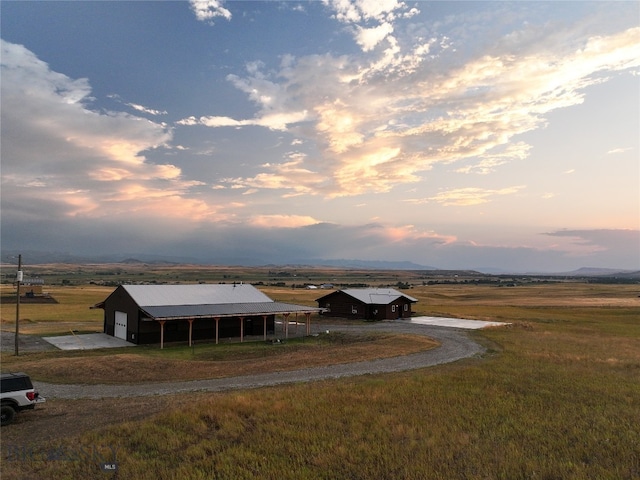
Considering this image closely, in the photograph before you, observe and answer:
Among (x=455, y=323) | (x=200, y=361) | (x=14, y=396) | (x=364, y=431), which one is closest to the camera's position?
(x=364, y=431)

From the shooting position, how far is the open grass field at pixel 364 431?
39.3ft

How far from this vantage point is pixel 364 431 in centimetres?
1478

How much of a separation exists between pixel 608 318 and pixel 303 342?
52577 mm

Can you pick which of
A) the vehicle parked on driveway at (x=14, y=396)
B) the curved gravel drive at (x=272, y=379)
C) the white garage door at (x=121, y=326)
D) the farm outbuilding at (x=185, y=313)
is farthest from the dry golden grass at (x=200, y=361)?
the vehicle parked on driveway at (x=14, y=396)

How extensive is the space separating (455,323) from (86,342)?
42.7m

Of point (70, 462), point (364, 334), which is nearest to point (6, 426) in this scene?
point (70, 462)

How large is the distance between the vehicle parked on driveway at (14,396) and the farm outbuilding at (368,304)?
45.4m

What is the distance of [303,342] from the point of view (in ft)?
139

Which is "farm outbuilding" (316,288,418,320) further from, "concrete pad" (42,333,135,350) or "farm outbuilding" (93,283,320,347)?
"concrete pad" (42,333,135,350)

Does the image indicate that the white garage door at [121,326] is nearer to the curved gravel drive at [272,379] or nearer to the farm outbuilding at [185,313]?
the farm outbuilding at [185,313]

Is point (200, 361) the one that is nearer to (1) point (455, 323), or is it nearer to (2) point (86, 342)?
(2) point (86, 342)

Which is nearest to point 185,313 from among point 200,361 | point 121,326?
point 121,326

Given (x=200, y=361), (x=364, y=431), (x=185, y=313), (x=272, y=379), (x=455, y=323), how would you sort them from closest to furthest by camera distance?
(x=364, y=431), (x=272, y=379), (x=200, y=361), (x=185, y=313), (x=455, y=323)

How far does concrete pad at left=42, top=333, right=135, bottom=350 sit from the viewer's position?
3891 cm
